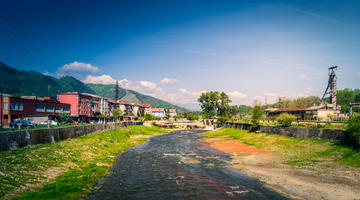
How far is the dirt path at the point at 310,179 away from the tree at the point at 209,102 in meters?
133

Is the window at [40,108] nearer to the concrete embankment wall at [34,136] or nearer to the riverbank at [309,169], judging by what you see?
the concrete embankment wall at [34,136]

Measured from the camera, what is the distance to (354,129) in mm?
25922

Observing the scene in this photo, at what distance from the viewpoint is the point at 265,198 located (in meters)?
16.2

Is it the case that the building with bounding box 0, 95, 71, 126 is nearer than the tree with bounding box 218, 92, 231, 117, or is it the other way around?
the building with bounding box 0, 95, 71, 126

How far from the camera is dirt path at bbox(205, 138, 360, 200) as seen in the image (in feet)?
54.8

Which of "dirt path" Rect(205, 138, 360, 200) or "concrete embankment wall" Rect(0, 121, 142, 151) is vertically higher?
"concrete embankment wall" Rect(0, 121, 142, 151)

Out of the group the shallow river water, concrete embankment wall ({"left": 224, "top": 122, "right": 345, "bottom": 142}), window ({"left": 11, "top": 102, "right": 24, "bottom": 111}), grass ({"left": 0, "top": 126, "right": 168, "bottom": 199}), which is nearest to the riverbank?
concrete embankment wall ({"left": 224, "top": 122, "right": 345, "bottom": 142})

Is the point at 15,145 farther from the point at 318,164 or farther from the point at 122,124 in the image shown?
the point at 122,124

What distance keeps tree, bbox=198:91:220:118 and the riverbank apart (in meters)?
124

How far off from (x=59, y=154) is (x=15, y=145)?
4.55 metres

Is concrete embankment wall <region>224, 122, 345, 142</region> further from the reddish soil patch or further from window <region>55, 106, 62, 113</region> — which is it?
window <region>55, 106, 62, 113</region>

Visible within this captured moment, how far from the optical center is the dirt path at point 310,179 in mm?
16703

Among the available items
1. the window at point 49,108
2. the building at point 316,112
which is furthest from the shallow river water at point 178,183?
the window at point 49,108

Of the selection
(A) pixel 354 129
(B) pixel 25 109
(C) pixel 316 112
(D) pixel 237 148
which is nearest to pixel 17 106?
(B) pixel 25 109
